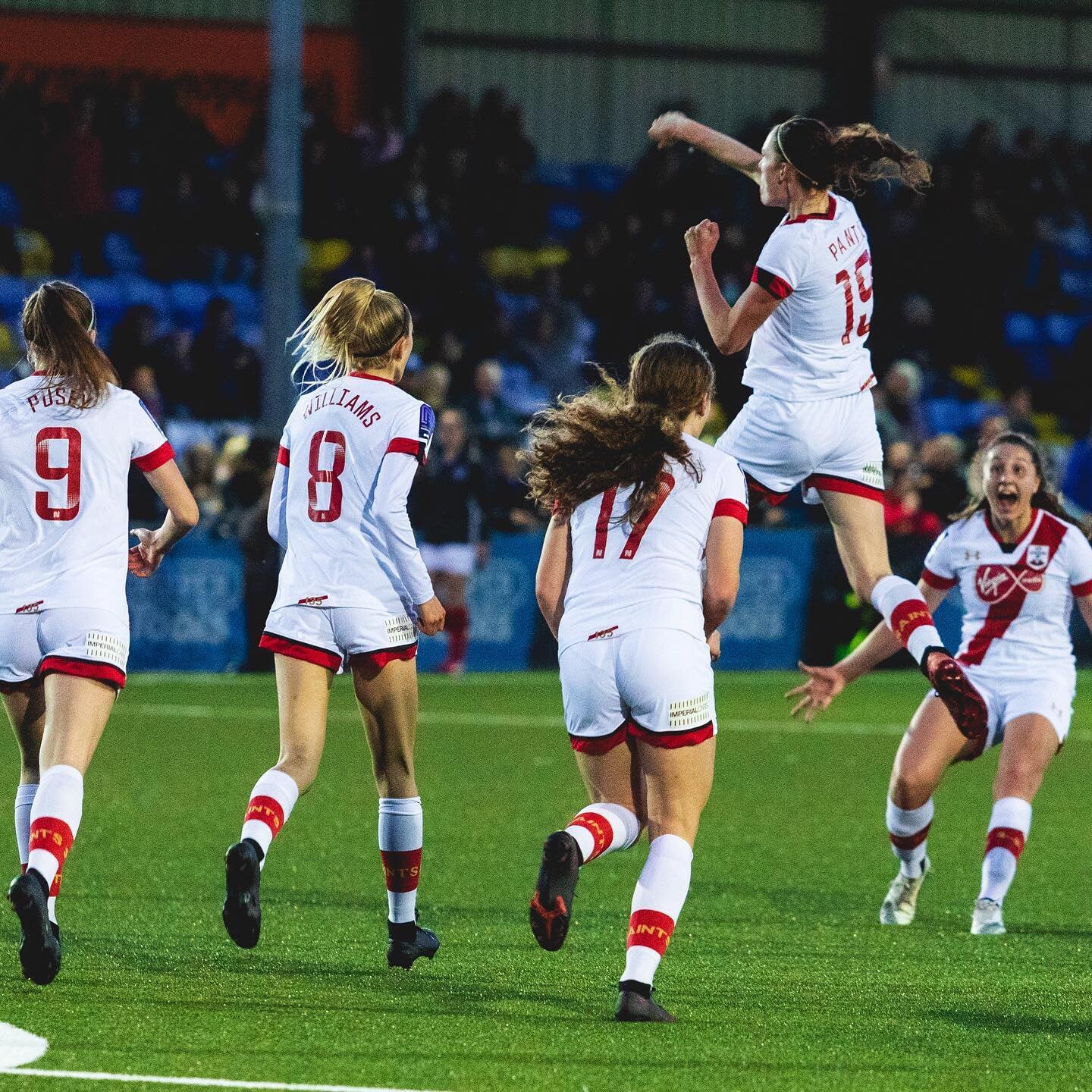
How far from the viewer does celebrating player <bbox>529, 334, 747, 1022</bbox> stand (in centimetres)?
541

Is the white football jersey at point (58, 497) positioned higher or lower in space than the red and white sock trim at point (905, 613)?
higher

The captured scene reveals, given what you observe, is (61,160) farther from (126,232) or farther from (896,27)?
(896,27)

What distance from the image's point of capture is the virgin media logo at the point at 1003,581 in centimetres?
764

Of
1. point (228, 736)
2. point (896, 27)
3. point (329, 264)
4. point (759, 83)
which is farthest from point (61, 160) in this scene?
point (896, 27)

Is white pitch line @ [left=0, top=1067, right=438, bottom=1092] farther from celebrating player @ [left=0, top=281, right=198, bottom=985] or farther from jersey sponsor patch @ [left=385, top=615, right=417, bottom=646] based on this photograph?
jersey sponsor patch @ [left=385, top=615, right=417, bottom=646]

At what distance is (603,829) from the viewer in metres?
5.48

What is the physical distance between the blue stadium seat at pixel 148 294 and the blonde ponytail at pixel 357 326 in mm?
13192

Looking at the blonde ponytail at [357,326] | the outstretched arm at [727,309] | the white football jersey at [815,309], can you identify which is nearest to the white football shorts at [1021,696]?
the white football jersey at [815,309]

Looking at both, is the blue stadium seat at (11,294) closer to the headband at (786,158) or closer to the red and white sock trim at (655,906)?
the headband at (786,158)

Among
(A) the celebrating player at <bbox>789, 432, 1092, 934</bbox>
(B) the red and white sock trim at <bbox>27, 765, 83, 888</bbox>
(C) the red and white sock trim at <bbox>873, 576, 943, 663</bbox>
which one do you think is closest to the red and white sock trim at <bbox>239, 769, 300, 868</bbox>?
(B) the red and white sock trim at <bbox>27, 765, 83, 888</bbox>

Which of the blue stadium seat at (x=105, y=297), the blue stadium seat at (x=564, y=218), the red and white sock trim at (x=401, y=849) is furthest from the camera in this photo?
the blue stadium seat at (x=564, y=218)

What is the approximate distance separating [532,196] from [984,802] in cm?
1245

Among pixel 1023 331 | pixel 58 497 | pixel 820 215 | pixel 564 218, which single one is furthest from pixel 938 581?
pixel 1023 331

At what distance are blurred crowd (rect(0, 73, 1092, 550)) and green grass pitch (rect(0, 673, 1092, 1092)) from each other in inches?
203
